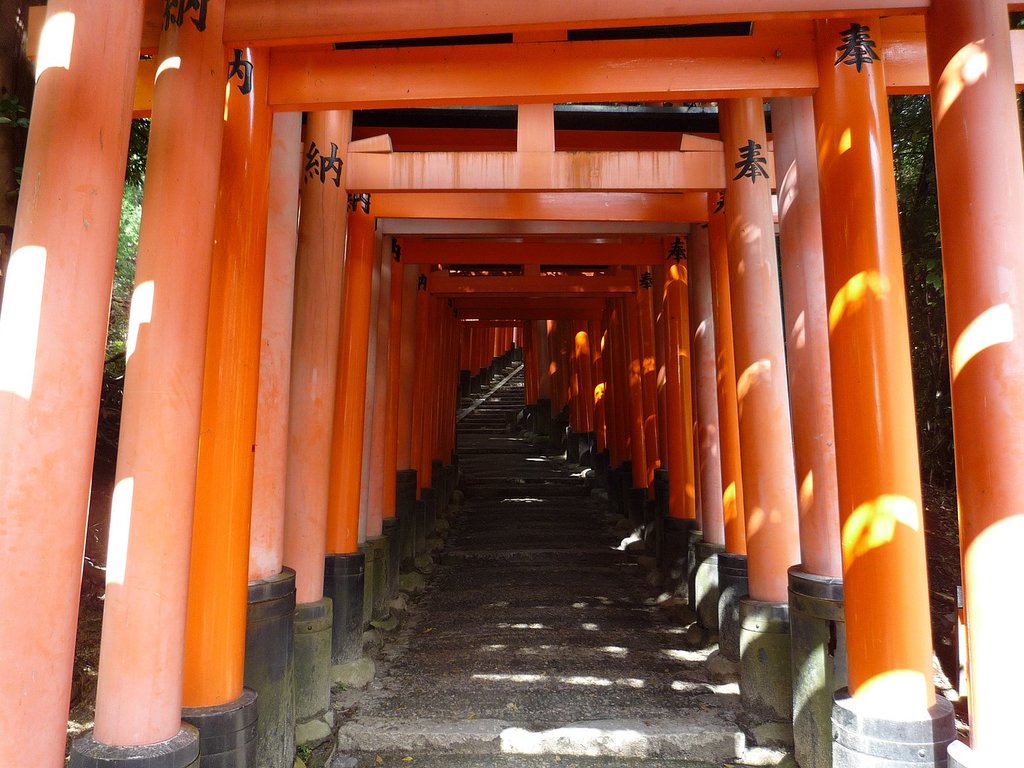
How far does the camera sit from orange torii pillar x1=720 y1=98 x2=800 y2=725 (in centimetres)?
455

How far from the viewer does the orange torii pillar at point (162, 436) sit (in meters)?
2.56

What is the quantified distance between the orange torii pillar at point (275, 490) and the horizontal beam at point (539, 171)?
3.28 ft

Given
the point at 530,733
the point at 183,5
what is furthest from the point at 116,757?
the point at 183,5

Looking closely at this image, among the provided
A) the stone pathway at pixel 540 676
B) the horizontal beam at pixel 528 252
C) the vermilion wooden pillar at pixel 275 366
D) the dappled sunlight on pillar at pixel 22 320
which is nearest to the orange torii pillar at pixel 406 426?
the horizontal beam at pixel 528 252

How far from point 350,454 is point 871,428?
3.85m

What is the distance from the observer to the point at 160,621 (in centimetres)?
261

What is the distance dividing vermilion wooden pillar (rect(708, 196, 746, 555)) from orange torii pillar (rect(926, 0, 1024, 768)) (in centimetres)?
283

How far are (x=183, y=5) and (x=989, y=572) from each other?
381cm

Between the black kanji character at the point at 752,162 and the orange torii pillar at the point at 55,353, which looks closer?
the orange torii pillar at the point at 55,353

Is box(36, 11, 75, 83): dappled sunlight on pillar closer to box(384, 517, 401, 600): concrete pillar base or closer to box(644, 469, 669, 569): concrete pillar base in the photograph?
box(384, 517, 401, 600): concrete pillar base

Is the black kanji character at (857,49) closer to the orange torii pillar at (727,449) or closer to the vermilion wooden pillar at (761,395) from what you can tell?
the vermilion wooden pillar at (761,395)

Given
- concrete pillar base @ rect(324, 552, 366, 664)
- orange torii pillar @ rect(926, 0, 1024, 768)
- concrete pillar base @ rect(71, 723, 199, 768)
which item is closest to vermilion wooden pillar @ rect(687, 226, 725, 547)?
concrete pillar base @ rect(324, 552, 366, 664)

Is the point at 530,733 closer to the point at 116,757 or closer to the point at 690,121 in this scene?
the point at 116,757

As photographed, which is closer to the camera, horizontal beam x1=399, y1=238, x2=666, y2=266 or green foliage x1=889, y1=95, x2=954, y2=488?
green foliage x1=889, y1=95, x2=954, y2=488
